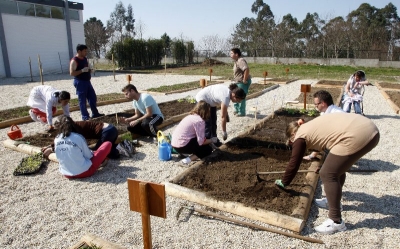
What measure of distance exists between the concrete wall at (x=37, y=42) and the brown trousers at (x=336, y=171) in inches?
874

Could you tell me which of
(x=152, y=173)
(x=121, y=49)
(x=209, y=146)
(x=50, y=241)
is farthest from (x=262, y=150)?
(x=121, y=49)

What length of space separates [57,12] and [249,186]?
963 inches

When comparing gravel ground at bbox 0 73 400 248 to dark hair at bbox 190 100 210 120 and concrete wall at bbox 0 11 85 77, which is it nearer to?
dark hair at bbox 190 100 210 120

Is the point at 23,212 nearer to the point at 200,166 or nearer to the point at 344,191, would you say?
the point at 200,166

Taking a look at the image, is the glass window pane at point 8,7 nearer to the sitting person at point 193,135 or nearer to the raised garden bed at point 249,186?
the sitting person at point 193,135

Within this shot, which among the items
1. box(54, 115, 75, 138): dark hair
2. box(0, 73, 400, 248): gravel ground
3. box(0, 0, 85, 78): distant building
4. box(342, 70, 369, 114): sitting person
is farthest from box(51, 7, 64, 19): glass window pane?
box(342, 70, 369, 114): sitting person

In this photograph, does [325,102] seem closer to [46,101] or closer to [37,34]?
[46,101]

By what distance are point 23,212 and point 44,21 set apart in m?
22.6

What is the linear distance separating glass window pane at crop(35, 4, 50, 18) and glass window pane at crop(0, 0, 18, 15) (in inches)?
62.7

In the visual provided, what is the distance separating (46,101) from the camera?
609 cm

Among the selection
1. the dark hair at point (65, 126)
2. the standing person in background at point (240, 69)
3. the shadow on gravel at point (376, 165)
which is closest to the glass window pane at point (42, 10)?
the standing person in background at point (240, 69)

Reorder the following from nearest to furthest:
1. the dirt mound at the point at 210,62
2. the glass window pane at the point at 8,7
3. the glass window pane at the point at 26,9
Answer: the glass window pane at the point at 8,7
the glass window pane at the point at 26,9
the dirt mound at the point at 210,62

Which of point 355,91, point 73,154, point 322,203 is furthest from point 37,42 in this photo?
point 322,203

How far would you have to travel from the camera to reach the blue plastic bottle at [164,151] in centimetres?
491
